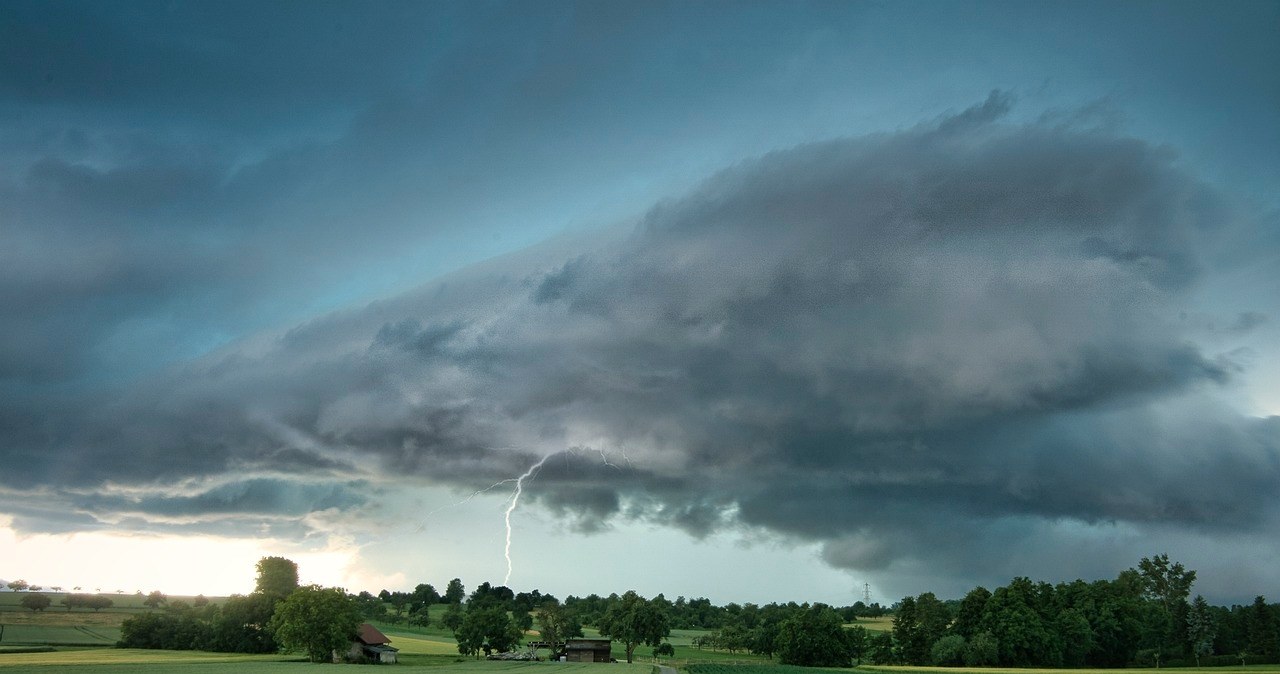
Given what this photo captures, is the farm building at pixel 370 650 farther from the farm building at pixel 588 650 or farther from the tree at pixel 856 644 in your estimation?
the tree at pixel 856 644

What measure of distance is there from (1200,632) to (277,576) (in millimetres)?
161307

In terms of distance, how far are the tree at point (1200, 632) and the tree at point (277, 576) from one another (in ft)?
513

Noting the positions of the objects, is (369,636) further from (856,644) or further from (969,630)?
(969,630)

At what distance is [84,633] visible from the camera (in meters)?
149

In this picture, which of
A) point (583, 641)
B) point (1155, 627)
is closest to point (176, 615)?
point (583, 641)

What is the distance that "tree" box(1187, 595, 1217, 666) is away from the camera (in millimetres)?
147250

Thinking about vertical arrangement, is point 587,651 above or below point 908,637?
below

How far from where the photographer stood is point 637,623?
16825 cm

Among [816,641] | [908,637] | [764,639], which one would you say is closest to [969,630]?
[908,637]

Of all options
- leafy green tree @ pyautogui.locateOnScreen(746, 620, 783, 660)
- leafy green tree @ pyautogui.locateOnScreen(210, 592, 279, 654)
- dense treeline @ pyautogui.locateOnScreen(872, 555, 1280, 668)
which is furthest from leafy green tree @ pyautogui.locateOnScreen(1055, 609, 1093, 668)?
leafy green tree @ pyautogui.locateOnScreen(210, 592, 279, 654)

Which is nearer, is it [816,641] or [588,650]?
[816,641]

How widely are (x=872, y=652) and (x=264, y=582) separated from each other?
112m

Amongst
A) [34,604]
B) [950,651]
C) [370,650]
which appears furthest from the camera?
[34,604]

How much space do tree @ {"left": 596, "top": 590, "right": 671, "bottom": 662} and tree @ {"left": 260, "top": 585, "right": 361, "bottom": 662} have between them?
198 feet
